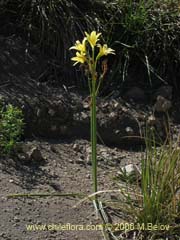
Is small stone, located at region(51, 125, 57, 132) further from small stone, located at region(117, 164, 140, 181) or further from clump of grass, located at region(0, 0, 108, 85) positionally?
small stone, located at region(117, 164, 140, 181)

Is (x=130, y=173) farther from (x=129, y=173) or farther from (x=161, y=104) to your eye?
(x=161, y=104)

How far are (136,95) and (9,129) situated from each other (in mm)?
1452

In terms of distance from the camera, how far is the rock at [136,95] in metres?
5.24

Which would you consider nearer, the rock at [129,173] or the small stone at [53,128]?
the rock at [129,173]

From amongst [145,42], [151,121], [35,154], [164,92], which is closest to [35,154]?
[35,154]

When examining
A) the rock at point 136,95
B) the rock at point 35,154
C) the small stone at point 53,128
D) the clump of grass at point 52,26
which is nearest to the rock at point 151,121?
the rock at point 136,95

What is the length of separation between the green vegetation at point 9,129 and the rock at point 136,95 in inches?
51.3

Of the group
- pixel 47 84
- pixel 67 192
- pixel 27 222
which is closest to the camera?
pixel 27 222

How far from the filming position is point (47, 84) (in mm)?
5020

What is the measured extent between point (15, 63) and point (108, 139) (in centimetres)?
91

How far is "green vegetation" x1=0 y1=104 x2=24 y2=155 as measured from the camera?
410 centimetres

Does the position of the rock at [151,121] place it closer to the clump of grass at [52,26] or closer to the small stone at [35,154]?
the clump of grass at [52,26]

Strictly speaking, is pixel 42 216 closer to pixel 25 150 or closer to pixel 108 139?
pixel 25 150

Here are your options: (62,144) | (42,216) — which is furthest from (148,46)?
(42,216)
